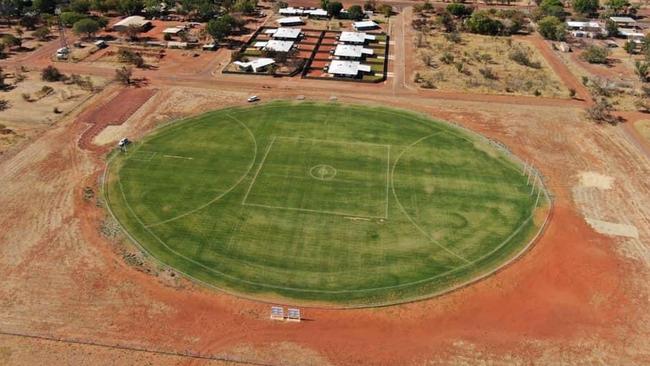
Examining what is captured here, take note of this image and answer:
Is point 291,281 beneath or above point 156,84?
beneath

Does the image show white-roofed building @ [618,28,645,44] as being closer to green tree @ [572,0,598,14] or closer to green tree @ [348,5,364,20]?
green tree @ [572,0,598,14]

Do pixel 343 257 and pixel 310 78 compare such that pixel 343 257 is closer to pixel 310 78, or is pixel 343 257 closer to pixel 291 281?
pixel 291 281

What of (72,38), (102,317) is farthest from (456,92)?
(72,38)

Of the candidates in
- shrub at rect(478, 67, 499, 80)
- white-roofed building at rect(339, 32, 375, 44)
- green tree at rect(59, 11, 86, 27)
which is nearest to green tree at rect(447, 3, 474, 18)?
white-roofed building at rect(339, 32, 375, 44)

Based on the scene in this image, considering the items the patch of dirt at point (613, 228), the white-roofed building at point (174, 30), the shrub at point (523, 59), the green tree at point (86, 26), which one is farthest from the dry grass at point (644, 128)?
the green tree at point (86, 26)

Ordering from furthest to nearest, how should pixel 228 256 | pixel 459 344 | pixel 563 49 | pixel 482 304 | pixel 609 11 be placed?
pixel 609 11 → pixel 563 49 → pixel 228 256 → pixel 482 304 → pixel 459 344

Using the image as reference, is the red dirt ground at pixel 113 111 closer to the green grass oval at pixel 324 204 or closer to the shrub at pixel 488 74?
the green grass oval at pixel 324 204

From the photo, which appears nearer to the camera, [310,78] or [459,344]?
[459,344]
